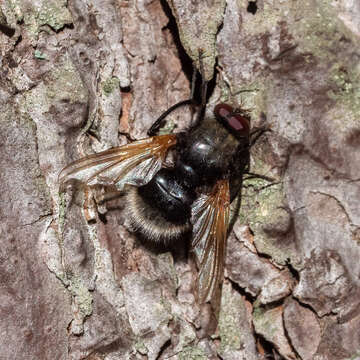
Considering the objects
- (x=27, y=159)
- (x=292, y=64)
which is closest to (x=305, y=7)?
(x=292, y=64)

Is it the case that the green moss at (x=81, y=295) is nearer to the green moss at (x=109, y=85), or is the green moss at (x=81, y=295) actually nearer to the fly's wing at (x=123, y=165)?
the fly's wing at (x=123, y=165)

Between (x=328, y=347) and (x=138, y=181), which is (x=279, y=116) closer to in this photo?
(x=138, y=181)

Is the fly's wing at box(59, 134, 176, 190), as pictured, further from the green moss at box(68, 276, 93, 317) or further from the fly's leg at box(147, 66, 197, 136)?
the green moss at box(68, 276, 93, 317)

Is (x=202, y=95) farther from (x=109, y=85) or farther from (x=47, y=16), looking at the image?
(x=47, y=16)

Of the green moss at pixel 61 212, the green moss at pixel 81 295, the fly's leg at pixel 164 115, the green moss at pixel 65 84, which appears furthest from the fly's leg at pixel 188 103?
the green moss at pixel 81 295

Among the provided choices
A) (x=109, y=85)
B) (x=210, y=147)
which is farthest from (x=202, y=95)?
(x=109, y=85)
